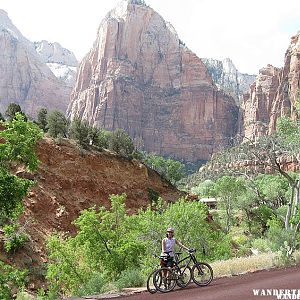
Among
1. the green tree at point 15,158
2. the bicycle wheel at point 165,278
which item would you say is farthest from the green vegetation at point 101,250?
the green tree at point 15,158

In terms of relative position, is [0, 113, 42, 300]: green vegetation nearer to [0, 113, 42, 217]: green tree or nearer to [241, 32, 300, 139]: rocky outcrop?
[0, 113, 42, 217]: green tree

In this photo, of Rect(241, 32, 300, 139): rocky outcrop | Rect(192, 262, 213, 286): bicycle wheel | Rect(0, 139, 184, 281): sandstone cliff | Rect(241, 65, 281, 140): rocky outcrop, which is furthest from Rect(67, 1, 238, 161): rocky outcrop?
Rect(192, 262, 213, 286): bicycle wheel

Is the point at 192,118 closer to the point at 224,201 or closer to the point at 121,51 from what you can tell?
the point at 121,51

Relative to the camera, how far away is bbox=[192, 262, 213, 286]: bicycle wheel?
11.1 m

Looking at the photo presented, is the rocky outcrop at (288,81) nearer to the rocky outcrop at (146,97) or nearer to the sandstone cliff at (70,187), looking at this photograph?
the rocky outcrop at (146,97)

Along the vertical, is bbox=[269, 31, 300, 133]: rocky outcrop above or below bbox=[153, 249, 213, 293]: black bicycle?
above

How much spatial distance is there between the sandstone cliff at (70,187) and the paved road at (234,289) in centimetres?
1637

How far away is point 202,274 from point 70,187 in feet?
87.3

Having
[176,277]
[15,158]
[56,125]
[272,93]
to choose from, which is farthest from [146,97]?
[176,277]

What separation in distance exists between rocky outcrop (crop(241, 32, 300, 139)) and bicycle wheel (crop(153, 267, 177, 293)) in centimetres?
14519

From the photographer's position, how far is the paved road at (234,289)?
29.3 ft

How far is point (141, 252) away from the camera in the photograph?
61.4 feet

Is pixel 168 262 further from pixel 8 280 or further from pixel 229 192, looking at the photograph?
pixel 229 192

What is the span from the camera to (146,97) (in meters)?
194
